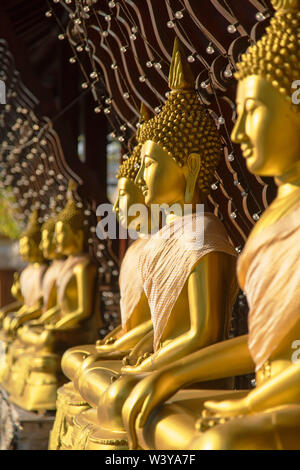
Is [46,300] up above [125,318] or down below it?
below

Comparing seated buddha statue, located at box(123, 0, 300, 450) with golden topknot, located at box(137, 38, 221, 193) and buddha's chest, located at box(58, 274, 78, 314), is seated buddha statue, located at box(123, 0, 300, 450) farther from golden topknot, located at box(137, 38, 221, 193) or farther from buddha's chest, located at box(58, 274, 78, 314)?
buddha's chest, located at box(58, 274, 78, 314)

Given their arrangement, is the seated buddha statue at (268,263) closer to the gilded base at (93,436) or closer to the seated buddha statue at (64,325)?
the gilded base at (93,436)

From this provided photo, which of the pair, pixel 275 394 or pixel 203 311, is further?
pixel 203 311

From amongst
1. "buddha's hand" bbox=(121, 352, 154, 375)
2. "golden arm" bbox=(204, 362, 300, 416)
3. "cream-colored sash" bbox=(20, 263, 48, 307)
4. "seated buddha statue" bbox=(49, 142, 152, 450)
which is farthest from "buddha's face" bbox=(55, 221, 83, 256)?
"golden arm" bbox=(204, 362, 300, 416)

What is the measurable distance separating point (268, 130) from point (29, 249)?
2.99m

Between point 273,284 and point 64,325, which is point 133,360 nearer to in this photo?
point 273,284

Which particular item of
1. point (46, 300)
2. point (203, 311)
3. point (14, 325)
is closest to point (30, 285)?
point (14, 325)

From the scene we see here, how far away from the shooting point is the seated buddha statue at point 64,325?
279 cm

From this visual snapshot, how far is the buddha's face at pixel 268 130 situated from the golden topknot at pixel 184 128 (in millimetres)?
462

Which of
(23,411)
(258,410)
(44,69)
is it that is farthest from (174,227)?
(44,69)

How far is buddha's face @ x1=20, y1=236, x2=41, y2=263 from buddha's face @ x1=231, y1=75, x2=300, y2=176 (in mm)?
2942

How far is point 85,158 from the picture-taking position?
146 inches

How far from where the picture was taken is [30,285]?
391 cm

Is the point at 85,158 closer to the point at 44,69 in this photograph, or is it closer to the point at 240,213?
the point at 240,213
